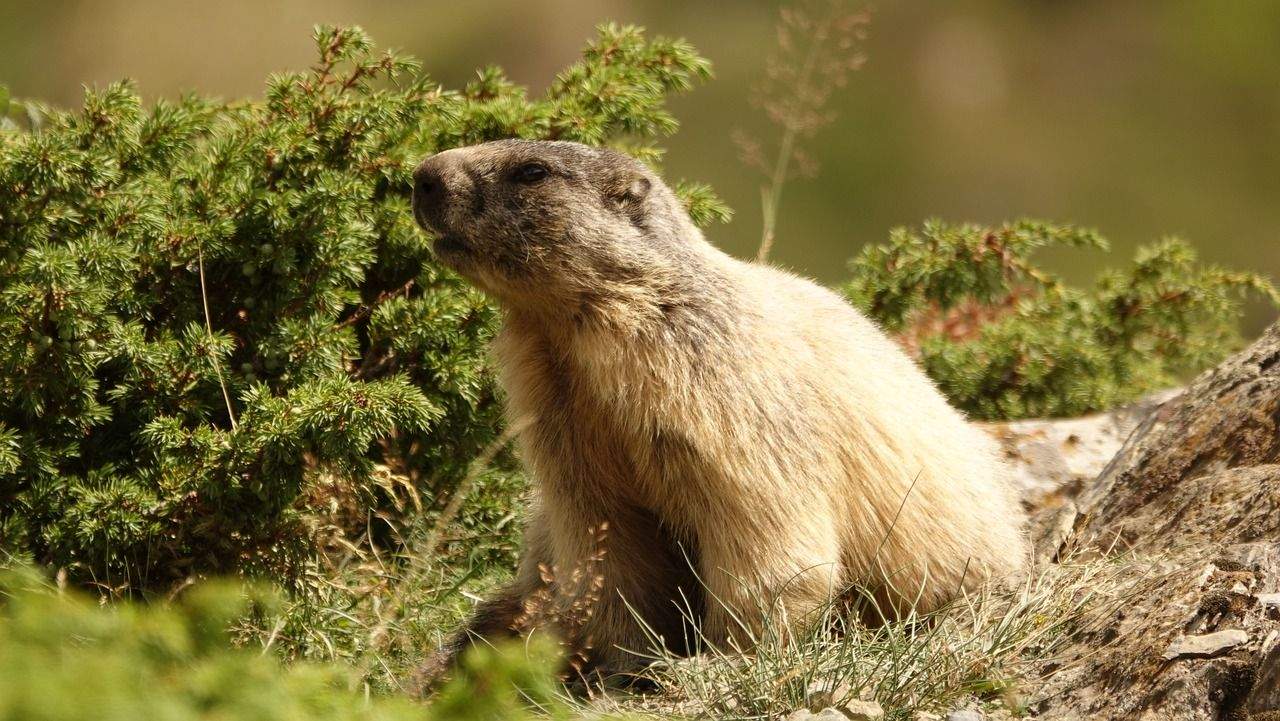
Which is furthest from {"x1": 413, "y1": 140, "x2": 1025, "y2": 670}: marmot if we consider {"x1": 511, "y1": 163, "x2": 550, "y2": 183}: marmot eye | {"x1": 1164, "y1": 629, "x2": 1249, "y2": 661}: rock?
{"x1": 1164, "y1": 629, "x2": 1249, "y2": 661}: rock

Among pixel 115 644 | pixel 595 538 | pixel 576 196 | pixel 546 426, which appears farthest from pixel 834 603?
pixel 115 644

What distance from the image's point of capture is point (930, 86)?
25.8 meters

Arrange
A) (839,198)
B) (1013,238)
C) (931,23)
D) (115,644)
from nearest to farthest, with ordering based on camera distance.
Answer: (115,644) < (1013,238) < (839,198) < (931,23)

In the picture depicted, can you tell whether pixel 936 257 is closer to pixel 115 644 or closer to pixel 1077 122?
pixel 115 644

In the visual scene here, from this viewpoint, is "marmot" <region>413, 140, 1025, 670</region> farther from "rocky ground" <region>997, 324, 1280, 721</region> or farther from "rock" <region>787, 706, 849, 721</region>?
"rock" <region>787, 706, 849, 721</region>

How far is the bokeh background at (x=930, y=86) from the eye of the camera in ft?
56.9

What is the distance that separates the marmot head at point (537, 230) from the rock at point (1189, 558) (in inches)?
80.1

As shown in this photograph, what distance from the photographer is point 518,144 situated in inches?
200

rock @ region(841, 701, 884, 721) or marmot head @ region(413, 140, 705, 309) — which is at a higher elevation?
marmot head @ region(413, 140, 705, 309)

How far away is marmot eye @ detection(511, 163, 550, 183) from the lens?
196 inches

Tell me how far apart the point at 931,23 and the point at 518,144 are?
23086 mm

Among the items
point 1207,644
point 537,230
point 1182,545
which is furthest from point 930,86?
point 1207,644

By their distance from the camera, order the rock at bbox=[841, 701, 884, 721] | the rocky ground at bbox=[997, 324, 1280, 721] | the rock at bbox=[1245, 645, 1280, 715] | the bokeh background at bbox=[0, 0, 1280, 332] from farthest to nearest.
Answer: the bokeh background at bbox=[0, 0, 1280, 332] < the rock at bbox=[841, 701, 884, 721] < the rocky ground at bbox=[997, 324, 1280, 721] < the rock at bbox=[1245, 645, 1280, 715]

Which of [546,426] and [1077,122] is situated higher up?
[1077,122]
